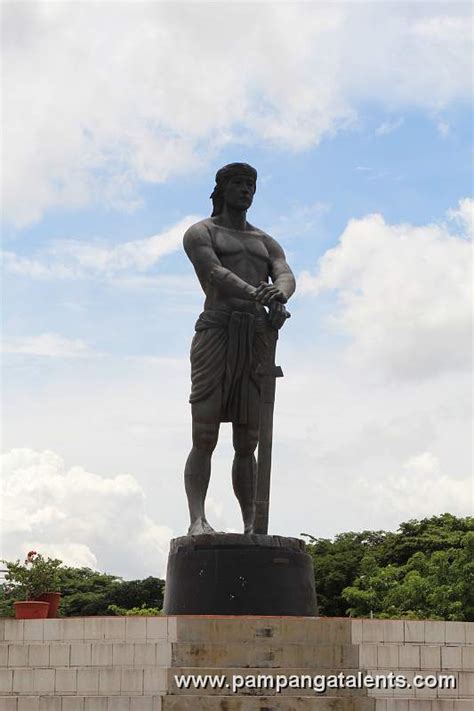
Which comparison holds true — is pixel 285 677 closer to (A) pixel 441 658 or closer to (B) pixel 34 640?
(A) pixel 441 658

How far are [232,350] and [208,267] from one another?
3.27 ft

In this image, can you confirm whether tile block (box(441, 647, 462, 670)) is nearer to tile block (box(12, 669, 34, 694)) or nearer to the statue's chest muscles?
tile block (box(12, 669, 34, 694))

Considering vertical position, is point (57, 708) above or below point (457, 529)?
below

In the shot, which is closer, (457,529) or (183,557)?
(183,557)

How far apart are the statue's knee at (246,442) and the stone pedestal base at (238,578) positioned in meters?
1.26

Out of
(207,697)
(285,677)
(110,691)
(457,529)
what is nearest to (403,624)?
(285,677)

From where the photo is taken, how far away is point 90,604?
126 ft

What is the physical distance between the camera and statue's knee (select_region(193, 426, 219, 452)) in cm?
1364

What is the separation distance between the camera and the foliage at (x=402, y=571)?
88.1 ft

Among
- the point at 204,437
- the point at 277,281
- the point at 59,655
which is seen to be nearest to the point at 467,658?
the point at 204,437

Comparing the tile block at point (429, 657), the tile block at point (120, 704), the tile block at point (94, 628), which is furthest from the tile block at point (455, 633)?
the tile block at point (94, 628)

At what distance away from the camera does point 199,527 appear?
13.3 m

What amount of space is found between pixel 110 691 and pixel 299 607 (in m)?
2.38

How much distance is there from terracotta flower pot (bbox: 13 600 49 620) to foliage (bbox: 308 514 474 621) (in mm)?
13272
